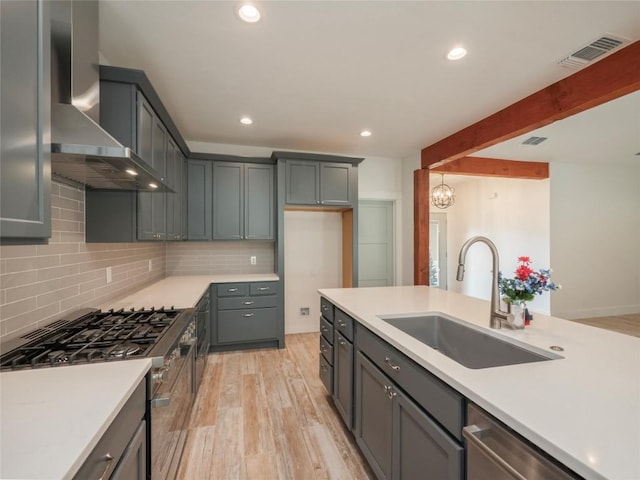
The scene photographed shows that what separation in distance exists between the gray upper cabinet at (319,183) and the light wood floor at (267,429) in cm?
206

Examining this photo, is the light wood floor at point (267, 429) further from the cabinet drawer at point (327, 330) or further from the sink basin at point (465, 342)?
the sink basin at point (465, 342)

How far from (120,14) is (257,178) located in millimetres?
2300

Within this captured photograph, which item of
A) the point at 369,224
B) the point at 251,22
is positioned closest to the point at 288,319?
the point at 369,224

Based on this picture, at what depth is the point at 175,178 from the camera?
309cm

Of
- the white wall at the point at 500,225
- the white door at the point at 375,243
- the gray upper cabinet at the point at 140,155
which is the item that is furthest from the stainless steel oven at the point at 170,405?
the white wall at the point at 500,225

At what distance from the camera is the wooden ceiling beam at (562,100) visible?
206cm

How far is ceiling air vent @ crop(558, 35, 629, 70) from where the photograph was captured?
6.46ft

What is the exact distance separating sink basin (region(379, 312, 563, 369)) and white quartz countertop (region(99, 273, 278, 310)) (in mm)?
1682

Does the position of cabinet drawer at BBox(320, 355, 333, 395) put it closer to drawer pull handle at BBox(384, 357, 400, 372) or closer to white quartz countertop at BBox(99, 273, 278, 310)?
drawer pull handle at BBox(384, 357, 400, 372)

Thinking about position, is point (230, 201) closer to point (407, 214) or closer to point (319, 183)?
point (319, 183)

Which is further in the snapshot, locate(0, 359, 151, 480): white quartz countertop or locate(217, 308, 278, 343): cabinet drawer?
locate(217, 308, 278, 343): cabinet drawer

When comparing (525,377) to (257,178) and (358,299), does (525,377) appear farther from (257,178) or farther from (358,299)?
(257,178)

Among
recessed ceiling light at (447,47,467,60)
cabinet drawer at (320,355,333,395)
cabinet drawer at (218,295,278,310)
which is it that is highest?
recessed ceiling light at (447,47,467,60)

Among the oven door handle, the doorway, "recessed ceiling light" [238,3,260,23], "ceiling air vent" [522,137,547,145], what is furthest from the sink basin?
the doorway
